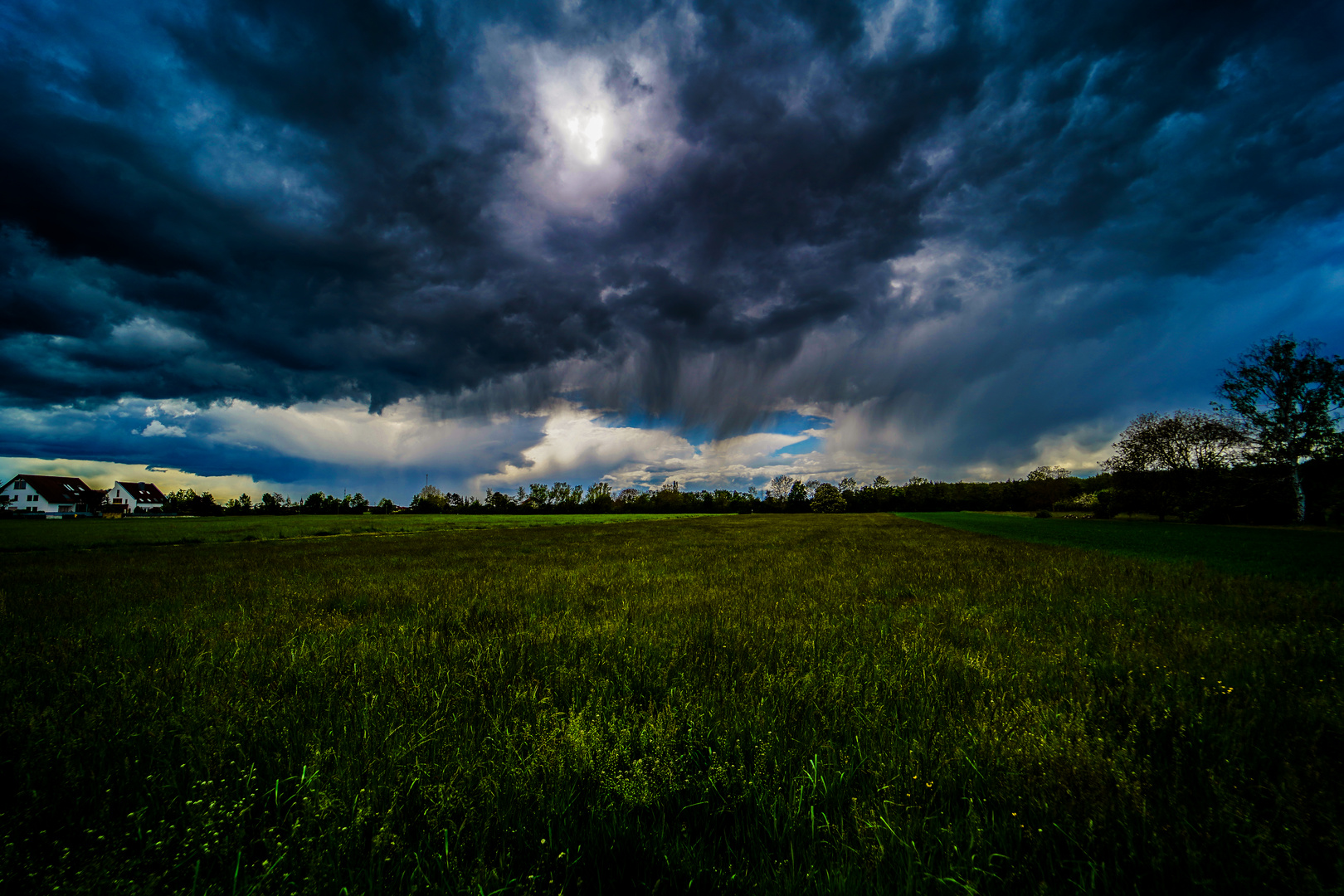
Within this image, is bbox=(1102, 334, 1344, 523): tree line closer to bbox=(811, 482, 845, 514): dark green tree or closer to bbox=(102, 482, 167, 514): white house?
bbox=(811, 482, 845, 514): dark green tree

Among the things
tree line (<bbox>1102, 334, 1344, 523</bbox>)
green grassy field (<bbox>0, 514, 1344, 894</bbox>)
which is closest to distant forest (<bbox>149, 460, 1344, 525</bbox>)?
tree line (<bbox>1102, 334, 1344, 523</bbox>)

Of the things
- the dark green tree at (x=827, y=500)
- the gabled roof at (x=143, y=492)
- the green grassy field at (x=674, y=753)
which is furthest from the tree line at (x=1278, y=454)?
the gabled roof at (x=143, y=492)

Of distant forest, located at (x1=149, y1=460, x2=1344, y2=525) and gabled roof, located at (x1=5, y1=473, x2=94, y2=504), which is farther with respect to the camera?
gabled roof, located at (x1=5, y1=473, x2=94, y2=504)

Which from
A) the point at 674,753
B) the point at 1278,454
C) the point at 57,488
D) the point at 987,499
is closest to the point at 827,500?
the point at 987,499

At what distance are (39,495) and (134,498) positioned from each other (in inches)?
1195

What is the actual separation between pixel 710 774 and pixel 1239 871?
2.31 meters

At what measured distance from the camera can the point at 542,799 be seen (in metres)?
2.33

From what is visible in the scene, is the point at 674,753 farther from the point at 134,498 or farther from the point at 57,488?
the point at 134,498

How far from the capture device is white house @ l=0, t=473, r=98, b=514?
3846 inches

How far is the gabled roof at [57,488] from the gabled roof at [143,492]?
22670mm

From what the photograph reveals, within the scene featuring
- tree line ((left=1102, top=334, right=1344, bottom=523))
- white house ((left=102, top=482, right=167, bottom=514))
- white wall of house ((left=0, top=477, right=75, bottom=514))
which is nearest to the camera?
tree line ((left=1102, top=334, right=1344, bottom=523))

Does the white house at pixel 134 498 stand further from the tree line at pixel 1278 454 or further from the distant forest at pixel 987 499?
the tree line at pixel 1278 454

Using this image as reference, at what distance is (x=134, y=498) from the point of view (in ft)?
412

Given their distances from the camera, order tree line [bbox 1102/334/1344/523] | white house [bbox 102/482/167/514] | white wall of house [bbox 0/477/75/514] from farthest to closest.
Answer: white house [bbox 102/482/167/514]
white wall of house [bbox 0/477/75/514]
tree line [bbox 1102/334/1344/523]
